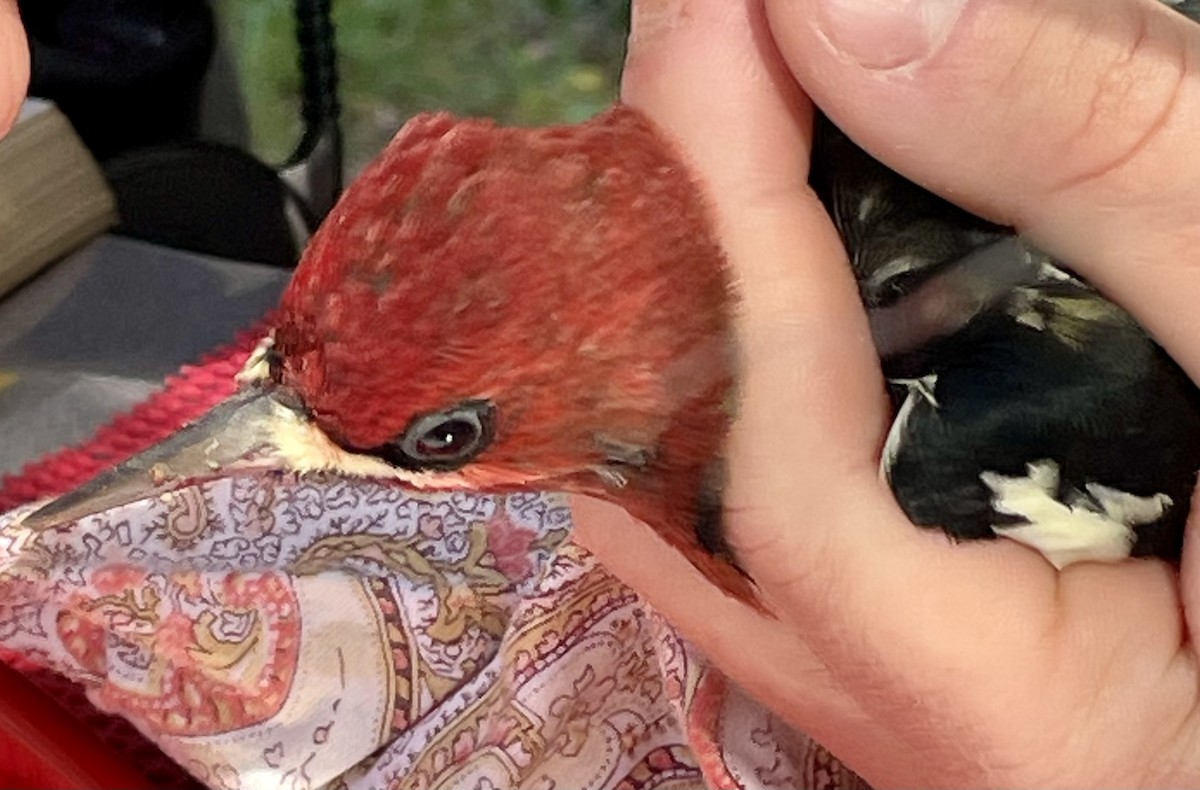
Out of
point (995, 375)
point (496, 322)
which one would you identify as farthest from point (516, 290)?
point (995, 375)

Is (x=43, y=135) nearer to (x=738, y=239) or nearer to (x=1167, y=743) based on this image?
(x=738, y=239)

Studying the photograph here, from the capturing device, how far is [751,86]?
278 millimetres

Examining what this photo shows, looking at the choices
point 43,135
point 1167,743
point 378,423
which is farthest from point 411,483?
point 1167,743

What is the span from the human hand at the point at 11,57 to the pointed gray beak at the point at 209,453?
8 cm

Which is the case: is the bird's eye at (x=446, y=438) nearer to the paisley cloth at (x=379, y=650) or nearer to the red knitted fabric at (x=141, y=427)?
the red knitted fabric at (x=141, y=427)

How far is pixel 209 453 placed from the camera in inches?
11.7

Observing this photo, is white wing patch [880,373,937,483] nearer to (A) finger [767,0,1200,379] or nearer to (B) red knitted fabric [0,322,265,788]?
(A) finger [767,0,1200,379]

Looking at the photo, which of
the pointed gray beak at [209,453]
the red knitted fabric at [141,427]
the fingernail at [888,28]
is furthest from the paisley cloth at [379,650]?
the fingernail at [888,28]

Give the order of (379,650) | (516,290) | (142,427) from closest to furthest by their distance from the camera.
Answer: (516,290)
(142,427)
(379,650)

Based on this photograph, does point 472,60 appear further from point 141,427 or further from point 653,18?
point 141,427

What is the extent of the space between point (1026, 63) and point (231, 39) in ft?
0.60

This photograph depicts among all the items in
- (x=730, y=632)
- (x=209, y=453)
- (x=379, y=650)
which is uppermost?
(x=209, y=453)

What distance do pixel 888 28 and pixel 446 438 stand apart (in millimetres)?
117

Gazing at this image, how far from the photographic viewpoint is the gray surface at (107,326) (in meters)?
0.39
